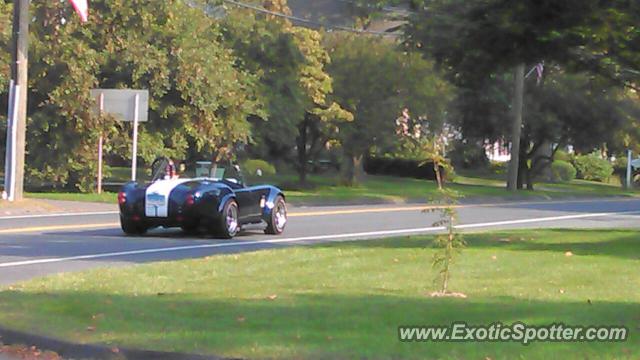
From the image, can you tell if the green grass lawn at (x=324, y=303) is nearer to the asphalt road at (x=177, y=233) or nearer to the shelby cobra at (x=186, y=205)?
the asphalt road at (x=177, y=233)

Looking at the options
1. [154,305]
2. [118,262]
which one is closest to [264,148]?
[118,262]

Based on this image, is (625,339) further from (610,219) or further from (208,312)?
(610,219)

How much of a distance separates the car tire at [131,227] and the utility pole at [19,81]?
726 cm

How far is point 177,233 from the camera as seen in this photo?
65.6ft

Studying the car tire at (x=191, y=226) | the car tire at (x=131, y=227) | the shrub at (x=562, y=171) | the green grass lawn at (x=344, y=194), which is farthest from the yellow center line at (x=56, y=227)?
the shrub at (x=562, y=171)

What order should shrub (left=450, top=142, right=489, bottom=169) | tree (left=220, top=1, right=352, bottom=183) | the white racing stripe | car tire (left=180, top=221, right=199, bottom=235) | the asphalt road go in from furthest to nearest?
shrub (left=450, top=142, right=489, bottom=169) → tree (left=220, top=1, right=352, bottom=183) → car tire (left=180, top=221, right=199, bottom=235) → the white racing stripe → the asphalt road

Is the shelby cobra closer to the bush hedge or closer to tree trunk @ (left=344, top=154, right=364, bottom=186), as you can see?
tree trunk @ (left=344, top=154, right=364, bottom=186)

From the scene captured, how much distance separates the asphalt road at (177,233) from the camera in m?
14.8

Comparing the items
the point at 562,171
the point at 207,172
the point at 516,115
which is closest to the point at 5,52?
the point at 207,172

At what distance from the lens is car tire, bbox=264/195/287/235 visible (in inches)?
785

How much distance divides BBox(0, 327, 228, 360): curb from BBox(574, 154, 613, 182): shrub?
67568 mm

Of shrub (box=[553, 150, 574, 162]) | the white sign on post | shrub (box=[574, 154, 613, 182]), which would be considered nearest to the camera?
the white sign on post

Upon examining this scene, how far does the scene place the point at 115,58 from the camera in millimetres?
32125

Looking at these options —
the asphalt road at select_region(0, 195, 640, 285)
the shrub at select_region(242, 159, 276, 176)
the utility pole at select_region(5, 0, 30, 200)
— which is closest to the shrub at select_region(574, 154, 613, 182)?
the shrub at select_region(242, 159, 276, 176)
